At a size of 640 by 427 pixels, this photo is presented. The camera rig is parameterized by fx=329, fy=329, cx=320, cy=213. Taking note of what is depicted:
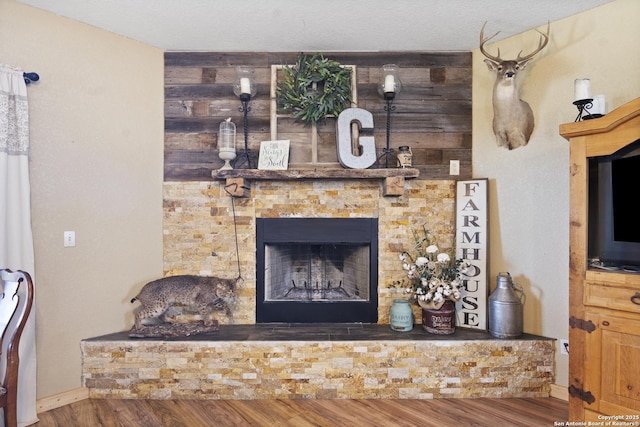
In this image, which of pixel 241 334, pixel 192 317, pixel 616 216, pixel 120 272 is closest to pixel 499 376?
pixel 616 216

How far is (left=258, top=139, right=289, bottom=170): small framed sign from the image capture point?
256 centimetres

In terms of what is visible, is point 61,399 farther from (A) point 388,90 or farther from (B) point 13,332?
(A) point 388,90

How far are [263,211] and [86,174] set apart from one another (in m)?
1.28

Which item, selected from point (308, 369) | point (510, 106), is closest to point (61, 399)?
point (308, 369)

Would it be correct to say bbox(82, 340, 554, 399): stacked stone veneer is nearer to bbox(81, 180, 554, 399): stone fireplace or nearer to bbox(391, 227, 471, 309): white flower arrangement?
bbox(81, 180, 554, 399): stone fireplace

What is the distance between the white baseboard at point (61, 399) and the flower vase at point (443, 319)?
246cm

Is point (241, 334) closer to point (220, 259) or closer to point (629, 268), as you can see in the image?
point (220, 259)

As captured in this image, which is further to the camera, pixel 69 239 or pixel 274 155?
pixel 274 155

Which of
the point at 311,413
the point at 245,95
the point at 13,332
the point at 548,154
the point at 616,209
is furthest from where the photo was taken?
the point at 245,95

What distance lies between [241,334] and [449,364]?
4.85 feet

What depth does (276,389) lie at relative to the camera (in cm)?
224

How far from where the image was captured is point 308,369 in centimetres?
225

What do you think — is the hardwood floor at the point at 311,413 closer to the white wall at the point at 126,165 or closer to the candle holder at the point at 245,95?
the white wall at the point at 126,165

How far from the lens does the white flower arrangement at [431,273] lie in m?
2.39
